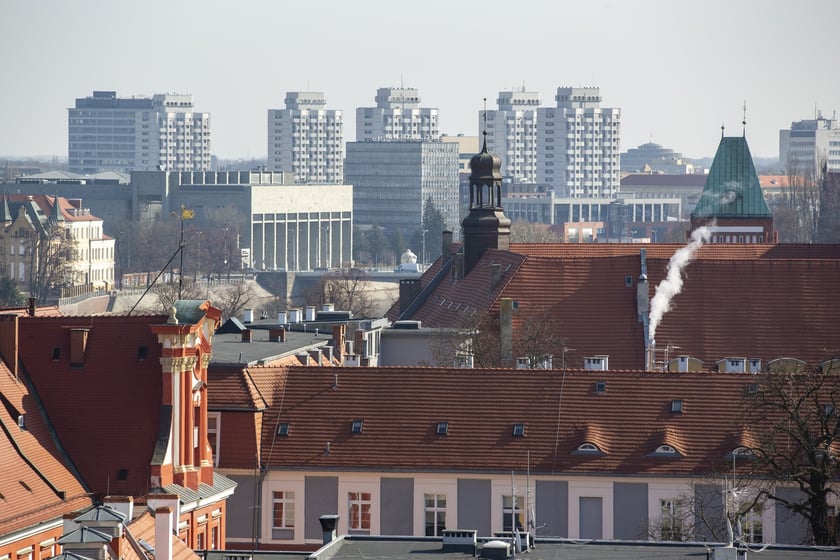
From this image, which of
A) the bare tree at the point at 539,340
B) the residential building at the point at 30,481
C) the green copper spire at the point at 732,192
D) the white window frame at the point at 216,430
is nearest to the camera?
the residential building at the point at 30,481

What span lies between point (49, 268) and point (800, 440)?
14113cm

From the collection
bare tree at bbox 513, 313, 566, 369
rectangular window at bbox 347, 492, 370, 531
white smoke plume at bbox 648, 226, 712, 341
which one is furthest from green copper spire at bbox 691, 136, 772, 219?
rectangular window at bbox 347, 492, 370, 531

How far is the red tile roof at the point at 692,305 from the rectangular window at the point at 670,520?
67.9 feet

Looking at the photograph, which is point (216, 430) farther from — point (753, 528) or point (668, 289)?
point (668, 289)

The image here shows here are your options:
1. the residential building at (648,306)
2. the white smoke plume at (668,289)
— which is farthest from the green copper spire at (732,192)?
the white smoke plume at (668,289)

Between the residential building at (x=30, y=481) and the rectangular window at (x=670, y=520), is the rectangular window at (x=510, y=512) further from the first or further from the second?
the residential building at (x=30, y=481)

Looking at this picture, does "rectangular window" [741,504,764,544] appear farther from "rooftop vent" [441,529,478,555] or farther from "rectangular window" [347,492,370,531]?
"rooftop vent" [441,529,478,555]

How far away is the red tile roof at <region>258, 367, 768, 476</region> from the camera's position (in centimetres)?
A: 6197

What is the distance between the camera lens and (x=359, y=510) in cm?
6188

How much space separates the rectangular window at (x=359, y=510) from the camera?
2424 inches

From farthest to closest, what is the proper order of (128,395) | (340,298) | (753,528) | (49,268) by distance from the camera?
(49,268) < (340,298) < (128,395) < (753,528)

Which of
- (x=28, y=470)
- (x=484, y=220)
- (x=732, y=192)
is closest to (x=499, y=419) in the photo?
→ (x=28, y=470)

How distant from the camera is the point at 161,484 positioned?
2250 inches

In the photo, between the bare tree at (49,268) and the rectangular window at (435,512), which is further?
the bare tree at (49,268)
